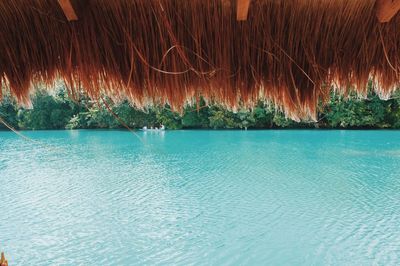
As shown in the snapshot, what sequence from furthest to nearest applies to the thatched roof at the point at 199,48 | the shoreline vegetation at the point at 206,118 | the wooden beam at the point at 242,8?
the shoreline vegetation at the point at 206,118 → the thatched roof at the point at 199,48 → the wooden beam at the point at 242,8

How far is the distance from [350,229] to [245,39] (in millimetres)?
6975

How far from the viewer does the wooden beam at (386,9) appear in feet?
3.25

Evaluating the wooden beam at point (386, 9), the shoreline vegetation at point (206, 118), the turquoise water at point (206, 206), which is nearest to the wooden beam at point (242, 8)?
the wooden beam at point (386, 9)

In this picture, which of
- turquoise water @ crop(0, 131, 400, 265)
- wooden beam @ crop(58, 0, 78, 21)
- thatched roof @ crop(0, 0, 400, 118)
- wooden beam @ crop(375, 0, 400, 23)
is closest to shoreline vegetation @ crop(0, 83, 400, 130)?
turquoise water @ crop(0, 131, 400, 265)

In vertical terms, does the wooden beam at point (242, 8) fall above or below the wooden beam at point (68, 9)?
below

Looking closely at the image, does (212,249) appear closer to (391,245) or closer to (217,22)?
(391,245)

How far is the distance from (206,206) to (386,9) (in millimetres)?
7911

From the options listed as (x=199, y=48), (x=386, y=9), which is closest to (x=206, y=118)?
(x=199, y=48)

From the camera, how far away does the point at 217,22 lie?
3.95 feet

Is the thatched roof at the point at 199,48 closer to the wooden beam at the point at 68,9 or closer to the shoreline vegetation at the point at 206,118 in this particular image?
the wooden beam at the point at 68,9

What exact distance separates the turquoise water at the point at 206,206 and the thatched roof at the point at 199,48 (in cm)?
197

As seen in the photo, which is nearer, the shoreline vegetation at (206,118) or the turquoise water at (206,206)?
the turquoise water at (206,206)

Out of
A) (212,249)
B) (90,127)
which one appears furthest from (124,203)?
(90,127)

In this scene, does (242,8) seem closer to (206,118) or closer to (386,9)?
(386,9)
